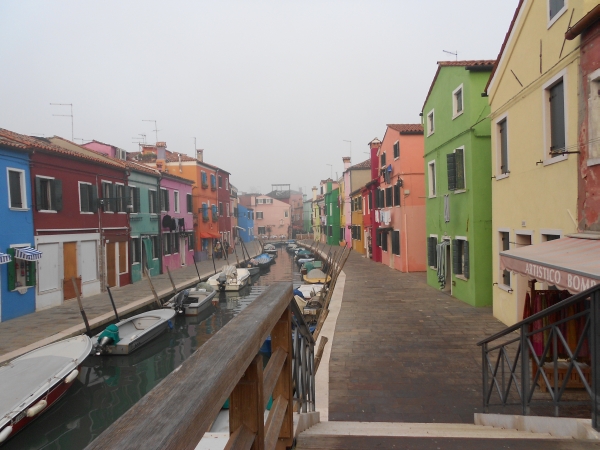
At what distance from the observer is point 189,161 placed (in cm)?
3544

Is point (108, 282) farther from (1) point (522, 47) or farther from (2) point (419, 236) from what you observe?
(1) point (522, 47)

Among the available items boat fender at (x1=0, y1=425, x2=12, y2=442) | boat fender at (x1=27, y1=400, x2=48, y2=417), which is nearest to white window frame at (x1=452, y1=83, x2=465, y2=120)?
boat fender at (x1=27, y1=400, x2=48, y2=417)

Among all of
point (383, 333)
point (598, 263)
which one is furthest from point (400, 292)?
point (598, 263)

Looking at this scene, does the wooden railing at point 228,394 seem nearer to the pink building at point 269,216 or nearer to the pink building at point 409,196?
the pink building at point 409,196

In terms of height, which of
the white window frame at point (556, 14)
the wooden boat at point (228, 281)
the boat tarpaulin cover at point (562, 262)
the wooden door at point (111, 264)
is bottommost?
the wooden boat at point (228, 281)

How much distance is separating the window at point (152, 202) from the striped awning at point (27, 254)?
11321mm

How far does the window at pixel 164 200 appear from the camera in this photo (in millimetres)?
28609

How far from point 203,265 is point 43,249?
53.5ft

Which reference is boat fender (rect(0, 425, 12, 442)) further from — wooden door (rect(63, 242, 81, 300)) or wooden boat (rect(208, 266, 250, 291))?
wooden boat (rect(208, 266, 250, 291))

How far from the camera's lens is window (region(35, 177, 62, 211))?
17.0 m

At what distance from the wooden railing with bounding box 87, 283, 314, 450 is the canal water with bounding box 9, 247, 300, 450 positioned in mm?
3835

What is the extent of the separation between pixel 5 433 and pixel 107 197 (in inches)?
615

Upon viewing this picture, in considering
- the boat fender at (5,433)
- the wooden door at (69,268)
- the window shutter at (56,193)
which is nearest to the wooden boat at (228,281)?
the wooden door at (69,268)

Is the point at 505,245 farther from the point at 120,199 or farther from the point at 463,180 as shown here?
the point at 120,199
